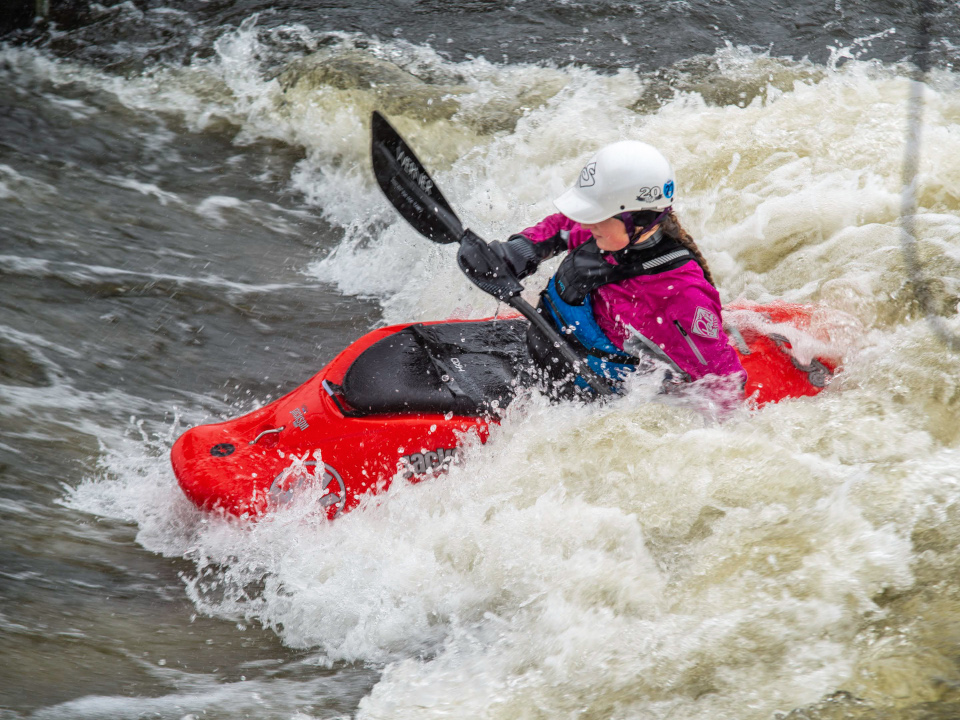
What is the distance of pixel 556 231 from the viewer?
3.45m

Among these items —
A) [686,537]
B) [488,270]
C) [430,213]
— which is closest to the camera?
[686,537]

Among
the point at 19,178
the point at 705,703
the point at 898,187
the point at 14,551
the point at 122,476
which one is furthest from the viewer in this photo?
the point at 19,178

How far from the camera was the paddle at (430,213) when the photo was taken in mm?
3111

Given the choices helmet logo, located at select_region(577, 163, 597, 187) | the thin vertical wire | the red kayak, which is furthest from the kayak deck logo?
the thin vertical wire

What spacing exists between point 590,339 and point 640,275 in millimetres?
352

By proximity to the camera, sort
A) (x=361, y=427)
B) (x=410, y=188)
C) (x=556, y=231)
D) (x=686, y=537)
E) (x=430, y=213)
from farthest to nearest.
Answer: (x=410, y=188) → (x=430, y=213) → (x=556, y=231) → (x=361, y=427) → (x=686, y=537)

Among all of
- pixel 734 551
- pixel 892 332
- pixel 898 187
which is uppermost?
pixel 898 187

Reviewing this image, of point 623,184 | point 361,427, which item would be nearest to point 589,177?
point 623,184

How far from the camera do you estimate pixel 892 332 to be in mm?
3795

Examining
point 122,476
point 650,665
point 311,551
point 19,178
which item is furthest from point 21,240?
point 650,665

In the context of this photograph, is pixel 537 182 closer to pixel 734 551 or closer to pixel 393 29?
pixel 393 29

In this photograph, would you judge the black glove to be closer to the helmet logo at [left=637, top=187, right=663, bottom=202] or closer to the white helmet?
the white helmet

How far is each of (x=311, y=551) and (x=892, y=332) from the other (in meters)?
2.75

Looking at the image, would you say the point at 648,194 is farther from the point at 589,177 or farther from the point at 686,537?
the point at 686,537
